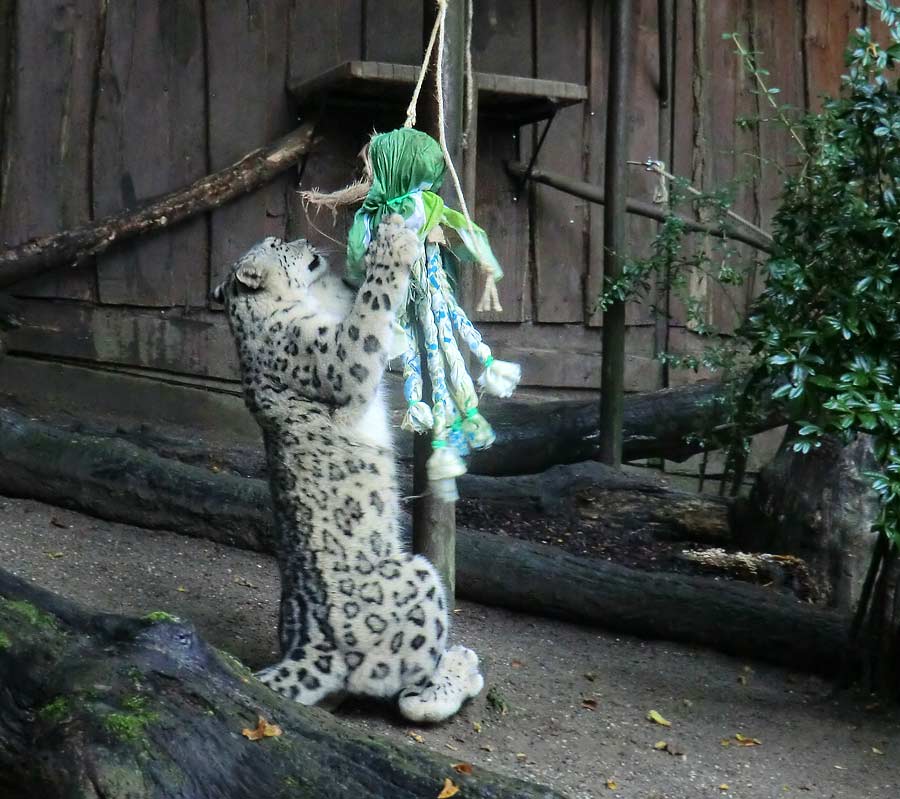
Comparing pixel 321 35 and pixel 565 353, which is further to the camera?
pixel 565 353

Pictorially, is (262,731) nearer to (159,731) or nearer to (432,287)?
(159,731)

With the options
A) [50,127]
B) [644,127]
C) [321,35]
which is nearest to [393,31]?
[321,35]

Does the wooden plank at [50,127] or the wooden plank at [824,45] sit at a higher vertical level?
the wooden plank at [824,45]

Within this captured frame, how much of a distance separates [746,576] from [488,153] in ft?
10.4

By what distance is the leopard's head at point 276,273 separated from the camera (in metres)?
4.17

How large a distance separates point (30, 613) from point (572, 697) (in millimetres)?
2321

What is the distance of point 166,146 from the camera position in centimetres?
688

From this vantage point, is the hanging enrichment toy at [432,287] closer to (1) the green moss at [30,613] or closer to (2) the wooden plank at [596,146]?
(1) the green moss at [30,613]

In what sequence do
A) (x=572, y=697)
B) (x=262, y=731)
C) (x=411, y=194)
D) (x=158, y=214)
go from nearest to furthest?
1. (x=262, y=731)
2. (x=411, y=194)
3. (x=572, y=697)
4. (x=158, y=214)

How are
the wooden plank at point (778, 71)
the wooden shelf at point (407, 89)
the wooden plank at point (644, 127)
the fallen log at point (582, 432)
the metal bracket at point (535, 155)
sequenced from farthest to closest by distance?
the wooden plank at point (778, 71) < the wooden plank at point (644, 127) < the metal bracket at point (535, 155) < the fallen log at point (582, 432) < the wooden shelf at point (407, 89)

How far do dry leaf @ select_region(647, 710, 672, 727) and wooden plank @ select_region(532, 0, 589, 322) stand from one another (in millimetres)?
3611

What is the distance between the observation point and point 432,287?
3.69 m

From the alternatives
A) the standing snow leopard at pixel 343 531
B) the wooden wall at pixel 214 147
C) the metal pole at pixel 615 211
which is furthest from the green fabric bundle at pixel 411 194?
the metal pole at pixel 615 211

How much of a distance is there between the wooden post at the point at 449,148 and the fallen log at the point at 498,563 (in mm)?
1209
